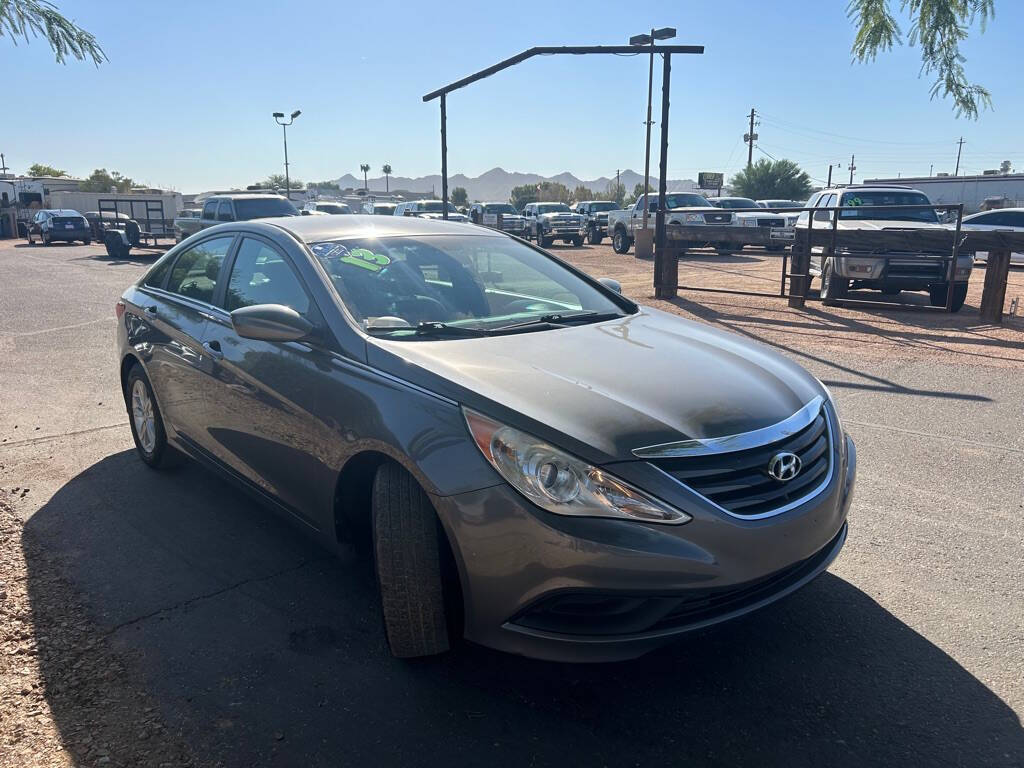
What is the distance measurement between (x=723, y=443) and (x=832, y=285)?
11.0 meters

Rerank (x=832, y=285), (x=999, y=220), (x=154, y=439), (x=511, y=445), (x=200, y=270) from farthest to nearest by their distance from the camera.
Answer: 1. (x=999, y=220)
2. (x=832, y=285)
3. (x=154, y=439)
4. (x=200, y=270)
5. (x=511, y=445)

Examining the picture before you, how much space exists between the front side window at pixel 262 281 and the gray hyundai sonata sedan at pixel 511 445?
0.02m

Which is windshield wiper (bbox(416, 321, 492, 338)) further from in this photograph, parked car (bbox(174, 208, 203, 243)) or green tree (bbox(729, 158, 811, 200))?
green tree (bbox(729, 158, 811, 200))

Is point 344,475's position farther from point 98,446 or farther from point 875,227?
point 875,227

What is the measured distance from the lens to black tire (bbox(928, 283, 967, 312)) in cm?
1184

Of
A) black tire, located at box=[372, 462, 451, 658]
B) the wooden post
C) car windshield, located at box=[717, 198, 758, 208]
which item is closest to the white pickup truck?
car windshield, located at box=[717, 198, 758, 208]

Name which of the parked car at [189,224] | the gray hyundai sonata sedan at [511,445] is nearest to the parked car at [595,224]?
the parked car at [189,224]

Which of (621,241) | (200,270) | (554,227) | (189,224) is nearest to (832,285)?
(200,270)

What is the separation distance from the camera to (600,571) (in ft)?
7.82

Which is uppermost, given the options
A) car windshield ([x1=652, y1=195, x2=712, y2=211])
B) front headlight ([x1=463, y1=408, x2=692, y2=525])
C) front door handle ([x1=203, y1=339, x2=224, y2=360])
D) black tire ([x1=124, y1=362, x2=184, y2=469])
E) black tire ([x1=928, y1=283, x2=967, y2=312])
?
car windshield ([x1=652, y1=195, x2=712, y2=211])

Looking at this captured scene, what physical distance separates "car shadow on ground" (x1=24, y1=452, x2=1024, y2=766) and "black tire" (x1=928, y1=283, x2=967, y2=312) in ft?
32.8

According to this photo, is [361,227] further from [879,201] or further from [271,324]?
[879,201]

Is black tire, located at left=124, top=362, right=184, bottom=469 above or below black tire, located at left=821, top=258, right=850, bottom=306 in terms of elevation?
below

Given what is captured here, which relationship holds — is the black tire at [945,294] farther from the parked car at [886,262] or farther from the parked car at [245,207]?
the parked car at [245,207]
